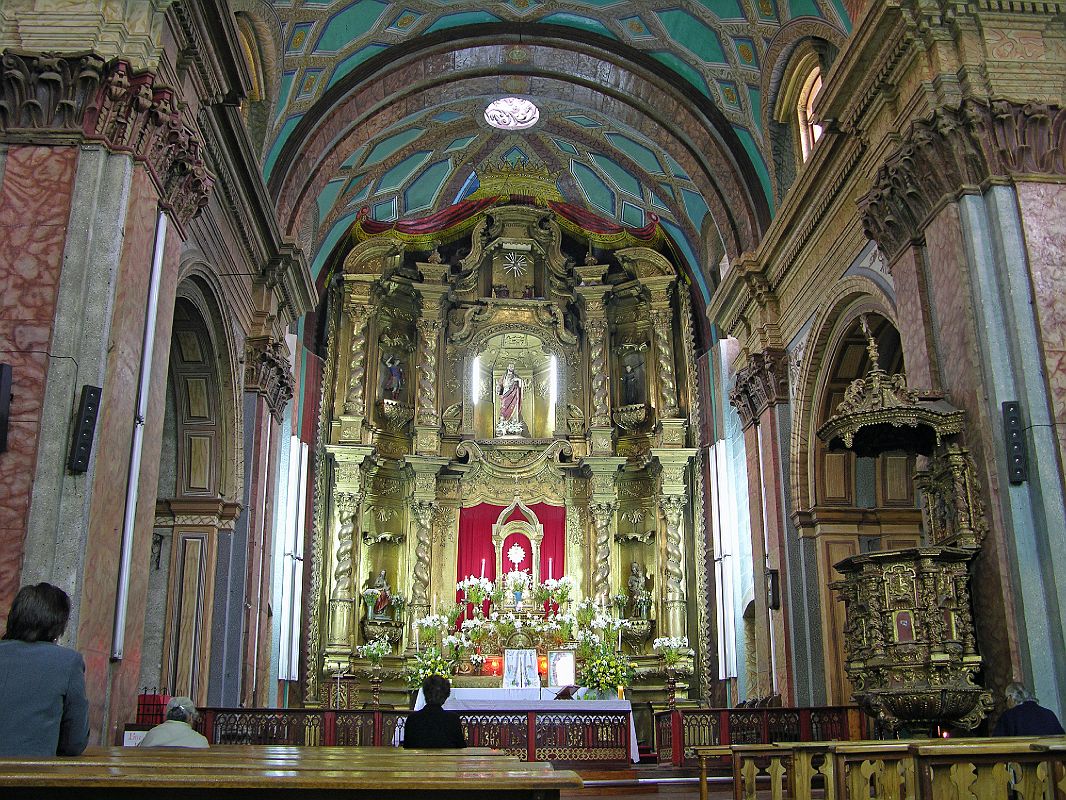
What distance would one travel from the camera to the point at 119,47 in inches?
299

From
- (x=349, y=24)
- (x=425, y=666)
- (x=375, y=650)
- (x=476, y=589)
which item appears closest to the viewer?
(x=349, y=24)

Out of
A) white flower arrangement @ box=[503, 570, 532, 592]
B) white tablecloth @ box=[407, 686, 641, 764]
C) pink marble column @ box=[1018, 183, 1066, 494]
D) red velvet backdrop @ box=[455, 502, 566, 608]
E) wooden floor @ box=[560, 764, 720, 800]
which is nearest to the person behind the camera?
pink marble column @ box=[1018, 183, 1066, 494]

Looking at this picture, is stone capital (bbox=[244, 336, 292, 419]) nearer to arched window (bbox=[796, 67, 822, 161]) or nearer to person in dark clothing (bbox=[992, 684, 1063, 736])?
arched window (bbox=[796, 67, 822, 161])

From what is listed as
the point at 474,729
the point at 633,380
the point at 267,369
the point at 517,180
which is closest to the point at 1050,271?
the point at 474,729

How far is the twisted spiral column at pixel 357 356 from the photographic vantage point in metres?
17.3

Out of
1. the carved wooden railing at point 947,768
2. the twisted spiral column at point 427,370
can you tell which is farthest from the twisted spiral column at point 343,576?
the carved wooden railing at point 947,768

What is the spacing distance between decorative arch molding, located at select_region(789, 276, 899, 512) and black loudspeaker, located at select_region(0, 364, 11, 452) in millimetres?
7866

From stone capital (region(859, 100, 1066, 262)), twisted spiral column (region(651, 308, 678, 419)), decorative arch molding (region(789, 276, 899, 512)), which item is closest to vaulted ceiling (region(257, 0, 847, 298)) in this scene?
twisted spiral column (region(651, 308, 678, 419))

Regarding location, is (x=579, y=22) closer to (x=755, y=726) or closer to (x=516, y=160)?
(x=516, y=160)

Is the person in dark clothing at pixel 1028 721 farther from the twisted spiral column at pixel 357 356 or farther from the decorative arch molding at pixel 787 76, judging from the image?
the twisted spiral column at pixel 357 356

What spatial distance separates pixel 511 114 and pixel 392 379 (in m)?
5.08

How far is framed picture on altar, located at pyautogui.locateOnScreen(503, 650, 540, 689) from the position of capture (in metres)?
14.0

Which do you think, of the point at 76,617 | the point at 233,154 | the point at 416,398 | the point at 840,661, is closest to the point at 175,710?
the point at 76,617

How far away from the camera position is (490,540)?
1800cm
